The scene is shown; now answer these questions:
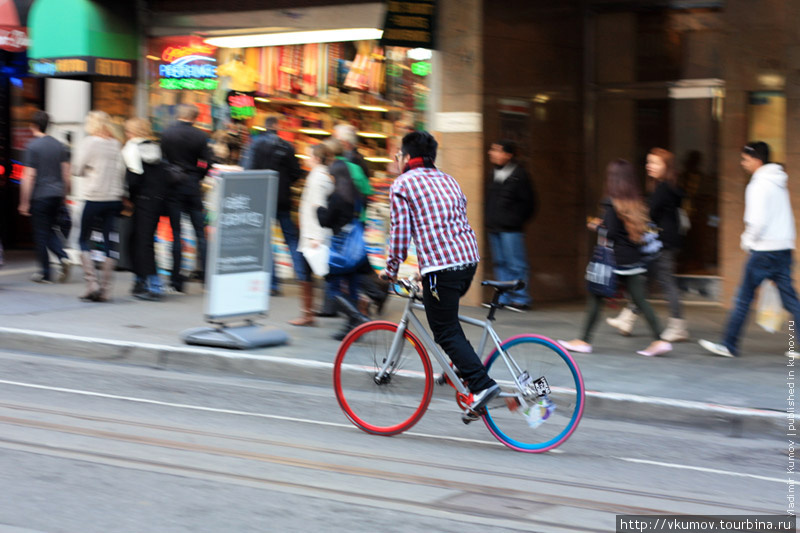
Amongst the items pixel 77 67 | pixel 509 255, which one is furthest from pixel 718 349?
pixel 77 67

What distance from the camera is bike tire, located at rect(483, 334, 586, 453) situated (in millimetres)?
6051

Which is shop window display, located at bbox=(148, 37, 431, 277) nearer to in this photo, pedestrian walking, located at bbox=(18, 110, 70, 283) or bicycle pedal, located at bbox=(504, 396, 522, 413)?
pedestrian walking, located at bbox=(18, 110, 70, 283)

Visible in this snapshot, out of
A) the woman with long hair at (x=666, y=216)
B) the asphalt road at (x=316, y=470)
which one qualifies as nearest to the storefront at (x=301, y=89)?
the woman with long hair at (x=666, y=216)

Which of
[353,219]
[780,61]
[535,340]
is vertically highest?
[780,61]

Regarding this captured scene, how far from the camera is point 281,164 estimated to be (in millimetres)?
11156

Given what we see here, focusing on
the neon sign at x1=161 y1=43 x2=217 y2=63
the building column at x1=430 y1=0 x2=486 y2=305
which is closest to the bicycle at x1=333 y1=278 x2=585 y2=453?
the building column at x1=430 y1=0 x2=486 y2=305

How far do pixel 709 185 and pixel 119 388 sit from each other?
7.49m

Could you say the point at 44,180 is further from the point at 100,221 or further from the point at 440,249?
the point at 440,249

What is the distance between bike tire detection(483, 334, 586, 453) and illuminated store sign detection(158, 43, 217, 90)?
8762 mm

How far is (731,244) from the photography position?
11148mm

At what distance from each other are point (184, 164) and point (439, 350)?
20.5 feet

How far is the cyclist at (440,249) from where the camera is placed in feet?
19.7

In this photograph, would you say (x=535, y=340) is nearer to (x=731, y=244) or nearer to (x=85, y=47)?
(x=731, y=244)

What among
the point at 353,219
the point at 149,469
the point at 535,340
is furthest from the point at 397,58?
the point at 149,469
